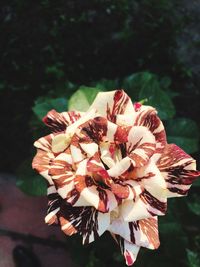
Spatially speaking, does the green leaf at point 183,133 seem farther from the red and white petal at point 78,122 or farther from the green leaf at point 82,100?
the red and white petal at point 78,122

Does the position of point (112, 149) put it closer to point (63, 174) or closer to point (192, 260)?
point (63, 174)

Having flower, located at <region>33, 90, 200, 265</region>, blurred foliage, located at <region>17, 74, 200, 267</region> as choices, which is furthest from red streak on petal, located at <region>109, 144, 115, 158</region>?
blurred foliage, located at <region>17, 74, 200, 267</region>

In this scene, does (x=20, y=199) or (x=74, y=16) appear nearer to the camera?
(x=74, y=16)

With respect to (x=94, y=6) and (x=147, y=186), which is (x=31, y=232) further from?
(x=147, y=186)

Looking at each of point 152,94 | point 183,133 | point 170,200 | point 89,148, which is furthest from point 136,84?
point 89,148

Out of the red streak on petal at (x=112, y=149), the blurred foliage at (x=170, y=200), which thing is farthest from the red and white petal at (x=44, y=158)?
the blurred foliage at (x=170, y=200)

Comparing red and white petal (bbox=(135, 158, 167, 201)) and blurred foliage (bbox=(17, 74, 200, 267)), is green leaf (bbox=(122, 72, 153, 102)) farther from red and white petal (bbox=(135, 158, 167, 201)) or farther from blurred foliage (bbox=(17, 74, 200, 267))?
red and white petal (bbox=(135, 158, 167, 201))

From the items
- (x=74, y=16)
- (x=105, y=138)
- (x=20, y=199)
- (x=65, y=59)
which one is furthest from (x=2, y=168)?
(x=105, y=138)

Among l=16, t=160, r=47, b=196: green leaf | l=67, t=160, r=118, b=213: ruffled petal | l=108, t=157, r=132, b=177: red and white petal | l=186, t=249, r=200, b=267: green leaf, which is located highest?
l=108, t=157, r=132, b=177: red and white petal
